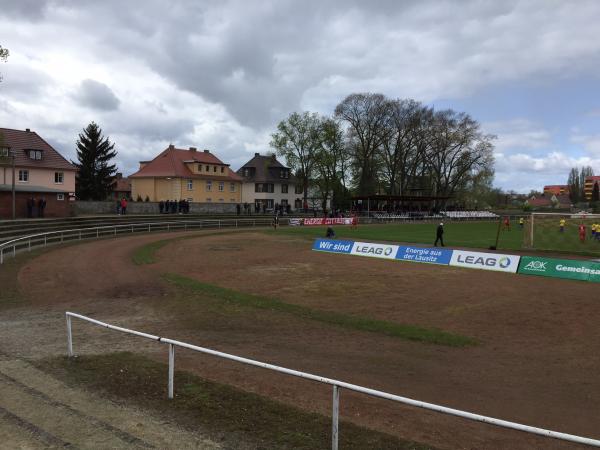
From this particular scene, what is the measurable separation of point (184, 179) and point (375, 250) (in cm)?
4531

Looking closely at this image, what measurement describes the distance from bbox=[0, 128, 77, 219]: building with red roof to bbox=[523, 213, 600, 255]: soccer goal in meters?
39.0

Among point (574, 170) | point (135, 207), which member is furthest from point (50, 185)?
point (574, 170)

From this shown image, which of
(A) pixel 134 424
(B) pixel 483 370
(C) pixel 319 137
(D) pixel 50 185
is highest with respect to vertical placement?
(C) pixel 319 137

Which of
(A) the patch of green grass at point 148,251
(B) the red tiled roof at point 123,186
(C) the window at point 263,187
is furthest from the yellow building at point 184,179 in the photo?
(A) the patch of green grass at point 148,251

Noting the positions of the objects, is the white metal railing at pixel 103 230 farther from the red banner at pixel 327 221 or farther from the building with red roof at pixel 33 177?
the building with red roof at pixel 33 177

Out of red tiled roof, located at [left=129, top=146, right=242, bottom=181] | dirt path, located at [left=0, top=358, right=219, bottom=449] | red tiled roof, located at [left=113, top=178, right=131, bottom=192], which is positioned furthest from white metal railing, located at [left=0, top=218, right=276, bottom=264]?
red tiled roof, located at [left=113, top=178, right=131, bottom=192]

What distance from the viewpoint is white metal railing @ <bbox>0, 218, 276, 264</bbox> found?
26.5 m

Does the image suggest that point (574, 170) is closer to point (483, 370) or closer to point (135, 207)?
point (135, 207)

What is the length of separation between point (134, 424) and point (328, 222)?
53.3 meters

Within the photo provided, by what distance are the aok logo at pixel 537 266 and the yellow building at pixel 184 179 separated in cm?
5324

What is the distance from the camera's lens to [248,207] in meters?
65.7

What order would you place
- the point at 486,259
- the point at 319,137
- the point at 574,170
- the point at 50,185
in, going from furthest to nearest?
1. the point at 574,170
2. the point at 319,137
3. the point at 50,185
4. the point at 486,259

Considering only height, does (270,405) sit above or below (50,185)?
below

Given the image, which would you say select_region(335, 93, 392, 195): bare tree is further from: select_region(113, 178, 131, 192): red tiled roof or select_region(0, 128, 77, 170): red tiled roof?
select_region(113, 178, 131, 192): red tiled roof
